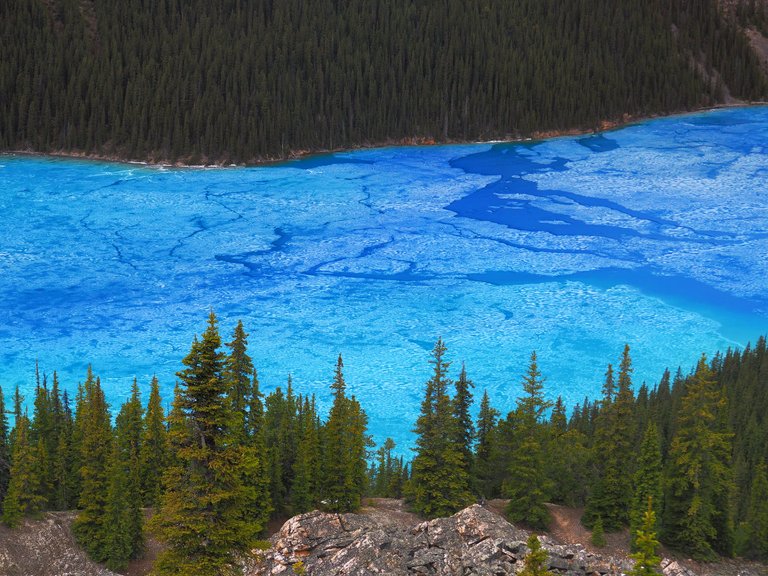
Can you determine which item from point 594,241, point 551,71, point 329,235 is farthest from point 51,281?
point 551,71

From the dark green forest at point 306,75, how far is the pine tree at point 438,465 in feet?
186

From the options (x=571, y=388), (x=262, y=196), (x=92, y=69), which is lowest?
(x=571, y=388)

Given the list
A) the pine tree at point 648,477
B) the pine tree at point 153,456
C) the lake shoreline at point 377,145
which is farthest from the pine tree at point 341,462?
the lake shoreline at point 377,145

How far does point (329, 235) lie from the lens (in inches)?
2473

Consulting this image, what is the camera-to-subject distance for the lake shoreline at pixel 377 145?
265 ft

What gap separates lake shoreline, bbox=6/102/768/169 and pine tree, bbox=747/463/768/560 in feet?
192

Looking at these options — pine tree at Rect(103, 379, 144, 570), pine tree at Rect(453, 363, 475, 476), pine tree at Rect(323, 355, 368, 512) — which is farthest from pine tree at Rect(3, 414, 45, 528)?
pine tree at Rect(453, 363, 475, 476)

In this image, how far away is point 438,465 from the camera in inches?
1096

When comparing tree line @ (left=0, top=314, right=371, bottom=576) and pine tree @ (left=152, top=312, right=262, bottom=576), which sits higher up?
pine tree @ (left=152, top=312, right=262, bottom=576)

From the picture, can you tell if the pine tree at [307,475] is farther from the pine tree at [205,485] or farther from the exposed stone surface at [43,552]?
the pine tree at [205,485]

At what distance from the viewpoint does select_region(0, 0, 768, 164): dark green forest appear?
83.7 metres

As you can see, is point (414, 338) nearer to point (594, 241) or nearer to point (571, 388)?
point (571, 388)

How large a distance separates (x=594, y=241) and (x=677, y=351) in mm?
16545

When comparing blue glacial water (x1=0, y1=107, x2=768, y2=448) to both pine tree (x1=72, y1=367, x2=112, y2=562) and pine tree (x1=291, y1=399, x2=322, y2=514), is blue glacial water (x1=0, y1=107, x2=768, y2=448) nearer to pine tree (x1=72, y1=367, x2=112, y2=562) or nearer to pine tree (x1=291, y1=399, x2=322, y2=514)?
pine tree (x1=291, y1=399, x2=322, y2=514)
